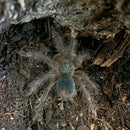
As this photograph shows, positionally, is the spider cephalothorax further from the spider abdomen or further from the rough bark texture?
the rough bark texture

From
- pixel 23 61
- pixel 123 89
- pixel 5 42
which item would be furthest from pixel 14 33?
pixel 123 89

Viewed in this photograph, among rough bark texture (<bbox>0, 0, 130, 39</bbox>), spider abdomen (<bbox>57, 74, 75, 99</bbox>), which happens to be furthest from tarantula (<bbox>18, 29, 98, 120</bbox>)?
rough bark texture (<bbox>0, 0, 130, 39</bbox>)

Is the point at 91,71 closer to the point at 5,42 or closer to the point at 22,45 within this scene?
the point at 22,45

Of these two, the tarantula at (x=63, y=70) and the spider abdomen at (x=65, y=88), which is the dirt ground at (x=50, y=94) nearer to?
the tarantula at (x=63, y=70)

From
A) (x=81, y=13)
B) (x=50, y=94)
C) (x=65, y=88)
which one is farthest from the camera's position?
(x=50, y=94)

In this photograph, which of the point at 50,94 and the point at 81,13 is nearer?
the point at 81,13

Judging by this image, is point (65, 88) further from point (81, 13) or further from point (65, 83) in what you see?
point (81, 13)

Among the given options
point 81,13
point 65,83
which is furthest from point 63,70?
point 81,13
